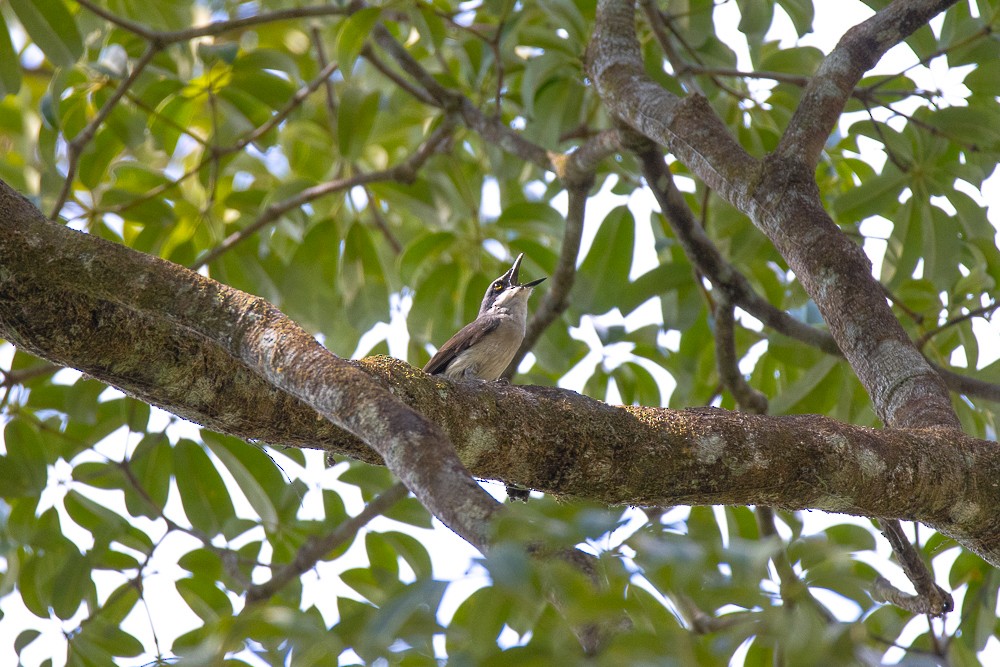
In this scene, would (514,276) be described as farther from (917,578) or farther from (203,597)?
(917,578)

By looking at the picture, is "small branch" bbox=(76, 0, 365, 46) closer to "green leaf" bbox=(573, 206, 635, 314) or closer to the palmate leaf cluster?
the palmate leaf cluster

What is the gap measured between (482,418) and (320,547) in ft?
8.89

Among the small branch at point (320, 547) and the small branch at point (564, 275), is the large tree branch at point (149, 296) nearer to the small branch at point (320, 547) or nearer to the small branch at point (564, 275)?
the small branch at point (320, 547)

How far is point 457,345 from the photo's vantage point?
5.88 metres

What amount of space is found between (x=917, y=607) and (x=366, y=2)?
14.2 ft

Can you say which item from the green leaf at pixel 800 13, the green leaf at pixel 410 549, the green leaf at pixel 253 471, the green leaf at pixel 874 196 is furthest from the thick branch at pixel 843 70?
the green leaf at pixel 253 471

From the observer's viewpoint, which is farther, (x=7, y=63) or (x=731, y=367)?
(x=731, y=367)

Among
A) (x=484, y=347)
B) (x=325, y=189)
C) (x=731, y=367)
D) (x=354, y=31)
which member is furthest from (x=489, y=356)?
(x=354, y=31)

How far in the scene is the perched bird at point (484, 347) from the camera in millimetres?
5840

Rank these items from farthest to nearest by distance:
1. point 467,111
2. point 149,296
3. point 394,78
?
point 394,78
point 467,111
point 149,296

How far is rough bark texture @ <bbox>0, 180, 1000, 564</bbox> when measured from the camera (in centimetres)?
232

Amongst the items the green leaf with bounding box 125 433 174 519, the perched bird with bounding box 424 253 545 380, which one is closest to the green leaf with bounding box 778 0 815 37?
the perched bird with bounding box 424 253 545 380

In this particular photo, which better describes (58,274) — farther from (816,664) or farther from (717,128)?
(717,128)

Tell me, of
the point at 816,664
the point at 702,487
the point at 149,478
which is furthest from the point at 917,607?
the point at 149,478
